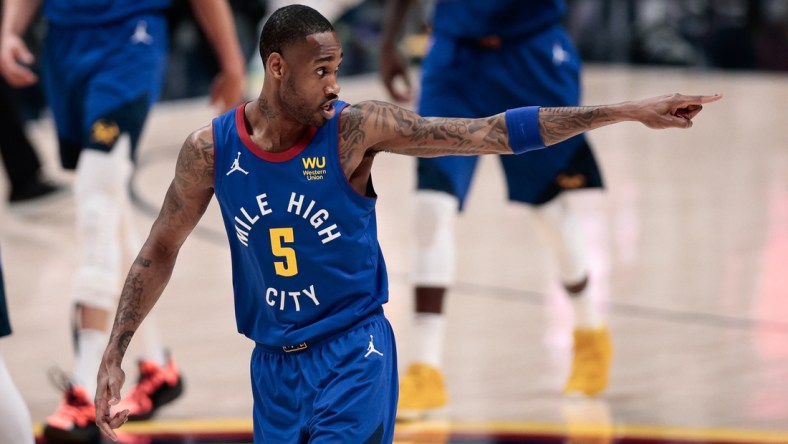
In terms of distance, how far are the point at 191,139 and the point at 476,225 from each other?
19.1ft

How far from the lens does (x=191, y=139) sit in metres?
3.75

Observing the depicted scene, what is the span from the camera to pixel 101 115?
18.3 ft

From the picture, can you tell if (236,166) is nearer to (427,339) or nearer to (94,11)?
(427,339)

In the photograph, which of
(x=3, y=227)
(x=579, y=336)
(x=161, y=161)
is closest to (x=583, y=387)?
(x=579, y=336)

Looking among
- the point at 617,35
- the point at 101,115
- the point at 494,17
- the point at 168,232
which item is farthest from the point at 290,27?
the point at 617,35

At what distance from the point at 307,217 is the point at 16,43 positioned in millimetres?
2550

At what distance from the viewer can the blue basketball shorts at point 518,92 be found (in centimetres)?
575

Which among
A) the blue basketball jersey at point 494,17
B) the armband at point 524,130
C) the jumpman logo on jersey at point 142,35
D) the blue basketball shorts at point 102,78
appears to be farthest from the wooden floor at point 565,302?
the armband at point 524,130

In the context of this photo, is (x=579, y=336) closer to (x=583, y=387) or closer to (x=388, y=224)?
(x=583, y=387)

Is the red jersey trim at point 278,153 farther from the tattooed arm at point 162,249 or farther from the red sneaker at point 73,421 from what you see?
the red sneaker at point 73,421

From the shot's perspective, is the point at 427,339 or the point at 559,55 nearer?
the point at 427,339

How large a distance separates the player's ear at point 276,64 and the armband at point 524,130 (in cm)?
57

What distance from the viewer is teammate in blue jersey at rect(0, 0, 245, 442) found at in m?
5.52

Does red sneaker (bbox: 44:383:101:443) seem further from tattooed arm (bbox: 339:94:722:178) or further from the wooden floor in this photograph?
tattooed arm (bbox: 339:94:722:178)
